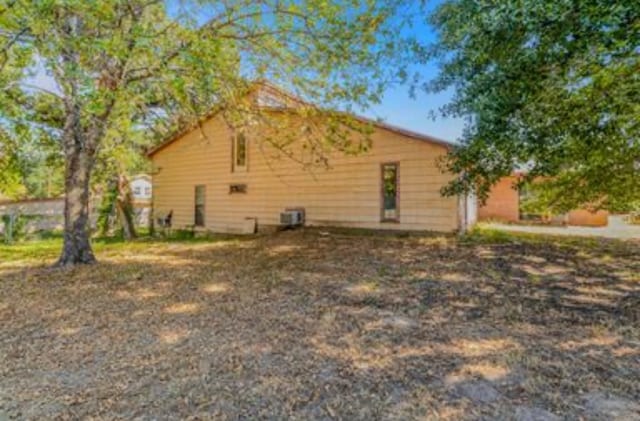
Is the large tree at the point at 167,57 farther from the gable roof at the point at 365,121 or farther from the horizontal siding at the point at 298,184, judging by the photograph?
the horizontal siding at the point at 298,184

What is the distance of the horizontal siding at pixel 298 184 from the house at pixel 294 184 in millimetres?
25

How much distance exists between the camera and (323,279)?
5832mm

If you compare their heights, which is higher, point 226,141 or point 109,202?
point 226,141

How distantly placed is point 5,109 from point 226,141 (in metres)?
8.25

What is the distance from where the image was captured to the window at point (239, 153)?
13.2 meters

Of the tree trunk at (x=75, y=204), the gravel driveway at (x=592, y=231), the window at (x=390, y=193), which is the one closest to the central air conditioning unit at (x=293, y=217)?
the window at (x=390, y=193)

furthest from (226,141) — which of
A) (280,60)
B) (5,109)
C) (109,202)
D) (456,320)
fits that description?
(456,320)

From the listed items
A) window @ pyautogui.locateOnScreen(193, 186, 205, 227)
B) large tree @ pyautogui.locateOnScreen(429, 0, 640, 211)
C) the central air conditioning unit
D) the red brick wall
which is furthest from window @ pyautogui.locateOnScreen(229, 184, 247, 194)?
the red brick wall

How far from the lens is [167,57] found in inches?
217

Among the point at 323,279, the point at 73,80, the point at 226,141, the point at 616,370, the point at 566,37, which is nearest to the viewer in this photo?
the point at 616,370

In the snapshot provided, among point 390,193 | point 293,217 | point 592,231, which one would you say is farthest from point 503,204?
point 293,217

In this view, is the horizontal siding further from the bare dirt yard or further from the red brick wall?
the red brick wall

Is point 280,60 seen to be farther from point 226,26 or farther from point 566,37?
point 566,37

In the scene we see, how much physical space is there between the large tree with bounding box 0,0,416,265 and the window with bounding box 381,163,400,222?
240 cm
